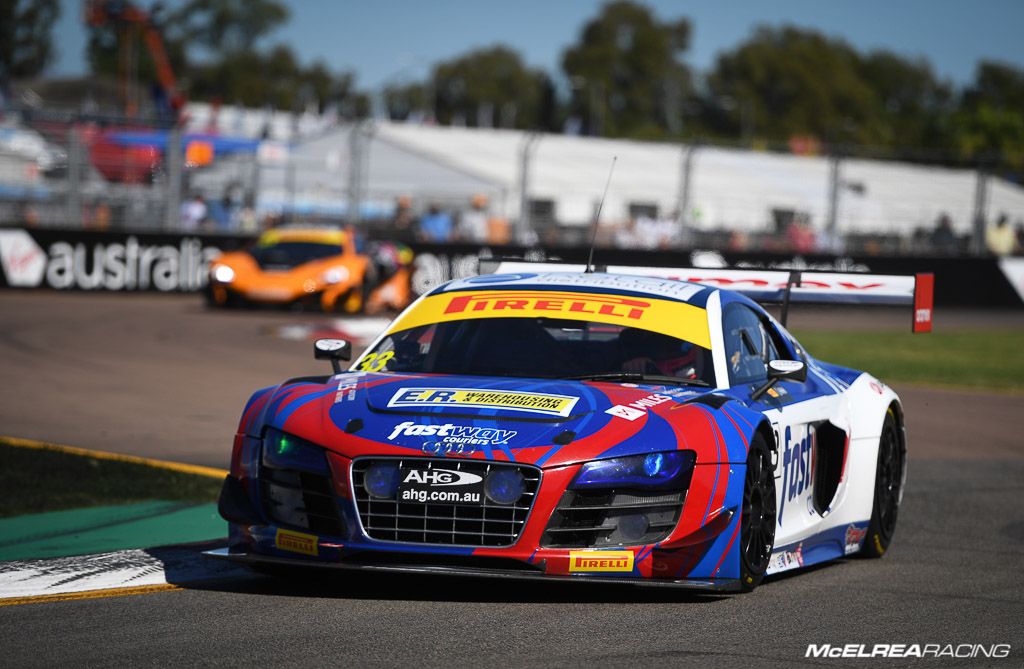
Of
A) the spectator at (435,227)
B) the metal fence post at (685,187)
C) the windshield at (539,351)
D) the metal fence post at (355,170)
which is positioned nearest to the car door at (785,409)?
the windshield at (539,351)

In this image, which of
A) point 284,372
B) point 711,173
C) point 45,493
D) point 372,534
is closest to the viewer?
point 372,534

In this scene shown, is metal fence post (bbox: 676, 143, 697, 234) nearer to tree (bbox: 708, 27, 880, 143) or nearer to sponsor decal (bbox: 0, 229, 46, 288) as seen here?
sponsor decal (bbox: 0, 229, 46, 288)

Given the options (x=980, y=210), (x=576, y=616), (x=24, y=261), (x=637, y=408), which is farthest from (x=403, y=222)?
(x=576, y=616)

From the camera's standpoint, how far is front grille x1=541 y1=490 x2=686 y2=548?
584 cm

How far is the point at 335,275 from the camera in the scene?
82.0 ft

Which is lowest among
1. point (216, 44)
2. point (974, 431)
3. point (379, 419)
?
point (974, 431)

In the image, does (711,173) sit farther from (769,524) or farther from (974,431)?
(769,524)

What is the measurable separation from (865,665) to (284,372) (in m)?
11.4

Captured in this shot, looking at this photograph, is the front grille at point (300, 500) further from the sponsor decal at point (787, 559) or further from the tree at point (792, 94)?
the tree at point (792, 94)

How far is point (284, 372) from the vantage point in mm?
16031

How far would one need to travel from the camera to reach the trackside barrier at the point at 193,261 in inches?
Answer: 1121

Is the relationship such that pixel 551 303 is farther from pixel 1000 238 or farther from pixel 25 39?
pixel 25 39

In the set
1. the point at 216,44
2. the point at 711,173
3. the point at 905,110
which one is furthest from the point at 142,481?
the point at 905,110

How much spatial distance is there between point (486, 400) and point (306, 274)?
1887 cm
